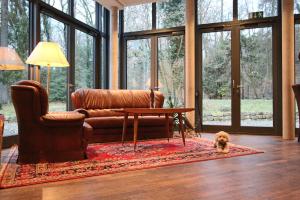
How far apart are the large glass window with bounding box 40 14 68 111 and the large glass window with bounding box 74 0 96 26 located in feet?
1.97

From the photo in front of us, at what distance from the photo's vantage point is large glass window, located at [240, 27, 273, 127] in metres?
6.11

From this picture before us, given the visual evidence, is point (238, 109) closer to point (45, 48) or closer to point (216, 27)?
point (216, 27)

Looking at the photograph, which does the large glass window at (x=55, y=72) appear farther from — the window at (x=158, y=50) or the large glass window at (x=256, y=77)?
the large glass window at (x=256, y=77)

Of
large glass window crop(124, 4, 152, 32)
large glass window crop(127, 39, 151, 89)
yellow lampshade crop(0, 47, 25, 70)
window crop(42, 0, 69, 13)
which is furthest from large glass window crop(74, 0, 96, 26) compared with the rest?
Answer: yellow lampshade crop(0, 47, 25, 70)

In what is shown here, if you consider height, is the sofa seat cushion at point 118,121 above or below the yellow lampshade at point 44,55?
below

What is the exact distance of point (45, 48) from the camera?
3699 mm

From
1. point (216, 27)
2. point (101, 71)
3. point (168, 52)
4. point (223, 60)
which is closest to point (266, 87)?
point (223, 60)

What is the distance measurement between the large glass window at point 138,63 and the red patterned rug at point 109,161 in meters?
3.20

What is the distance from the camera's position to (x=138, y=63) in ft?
24.5

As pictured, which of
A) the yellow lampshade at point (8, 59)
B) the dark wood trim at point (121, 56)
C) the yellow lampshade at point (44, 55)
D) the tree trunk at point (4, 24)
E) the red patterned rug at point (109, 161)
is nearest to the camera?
the red patterned rug at point (109, 161)

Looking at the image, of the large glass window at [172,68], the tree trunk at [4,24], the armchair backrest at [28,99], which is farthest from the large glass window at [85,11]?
the armchair backrest at [28,99]

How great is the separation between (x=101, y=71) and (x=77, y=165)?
4.62m

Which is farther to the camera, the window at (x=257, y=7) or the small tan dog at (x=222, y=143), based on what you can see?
the window at (x=257, y=7)

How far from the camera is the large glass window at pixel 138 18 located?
7.29 m
